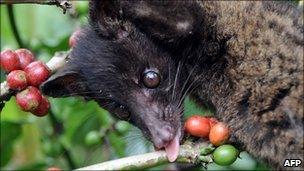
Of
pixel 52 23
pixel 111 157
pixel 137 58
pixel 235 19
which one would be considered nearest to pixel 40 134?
pixel 111 157

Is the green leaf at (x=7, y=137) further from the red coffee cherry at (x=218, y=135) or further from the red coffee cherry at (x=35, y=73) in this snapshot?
the red coffee cherry at (x=218, y=135)

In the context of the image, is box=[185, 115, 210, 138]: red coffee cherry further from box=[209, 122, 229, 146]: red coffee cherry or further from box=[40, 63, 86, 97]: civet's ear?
box=[40, 63, 86, 97]: civet's ear

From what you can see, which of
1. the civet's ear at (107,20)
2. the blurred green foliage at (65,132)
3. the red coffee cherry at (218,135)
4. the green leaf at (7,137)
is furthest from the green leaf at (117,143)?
the red coffee cherry at (218,135)

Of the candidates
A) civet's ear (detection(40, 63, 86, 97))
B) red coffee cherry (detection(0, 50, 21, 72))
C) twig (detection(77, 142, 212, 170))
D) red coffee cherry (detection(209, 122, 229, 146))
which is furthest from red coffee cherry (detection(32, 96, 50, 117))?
red coffee cherry (detection(209, 122, 229, 146))

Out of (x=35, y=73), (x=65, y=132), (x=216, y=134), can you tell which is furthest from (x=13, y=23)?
(x=216, y=134)

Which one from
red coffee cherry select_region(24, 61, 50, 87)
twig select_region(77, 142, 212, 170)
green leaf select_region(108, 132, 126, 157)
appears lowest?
green leaf select_region(108, 132, 126, 157)
